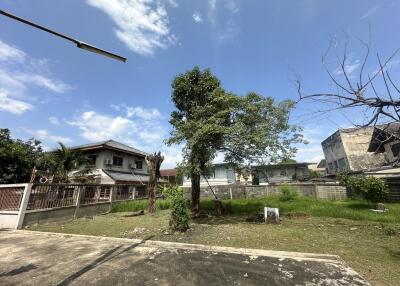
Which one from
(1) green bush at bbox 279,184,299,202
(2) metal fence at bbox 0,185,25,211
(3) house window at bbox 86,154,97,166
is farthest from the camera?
(3) house window at bbox 86,154,97,166

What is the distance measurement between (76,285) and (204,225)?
7.17 meters

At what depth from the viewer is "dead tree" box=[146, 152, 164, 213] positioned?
56.2ft

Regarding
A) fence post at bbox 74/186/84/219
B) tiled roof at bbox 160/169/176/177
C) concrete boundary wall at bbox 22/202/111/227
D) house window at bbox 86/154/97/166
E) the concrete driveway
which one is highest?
tiled roof at bbox 160/169/176/177

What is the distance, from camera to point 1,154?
17750 mm

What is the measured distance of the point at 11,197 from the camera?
1282cm

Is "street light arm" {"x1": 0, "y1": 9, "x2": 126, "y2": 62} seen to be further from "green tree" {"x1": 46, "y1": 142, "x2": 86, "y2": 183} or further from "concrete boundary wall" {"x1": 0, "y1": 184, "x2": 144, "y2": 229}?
"green tree" {"x1": 46, "y1": 142, "x2": 86, "y2": 183}

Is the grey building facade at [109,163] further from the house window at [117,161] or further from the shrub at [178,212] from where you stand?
the shrub at [178,212]

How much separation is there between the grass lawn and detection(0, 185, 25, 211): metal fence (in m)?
1.80

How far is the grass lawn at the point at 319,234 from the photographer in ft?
21.1

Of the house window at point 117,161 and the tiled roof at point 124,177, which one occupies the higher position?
the house window at point 117,161

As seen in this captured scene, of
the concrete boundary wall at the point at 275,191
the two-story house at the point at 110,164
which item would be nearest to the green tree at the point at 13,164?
the two-story house at the point at 110,164

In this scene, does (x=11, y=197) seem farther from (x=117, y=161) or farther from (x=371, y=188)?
(x=371, y=188)

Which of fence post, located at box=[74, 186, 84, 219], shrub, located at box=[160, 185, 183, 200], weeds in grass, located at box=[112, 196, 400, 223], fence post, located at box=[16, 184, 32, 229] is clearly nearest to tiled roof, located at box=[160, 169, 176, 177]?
weeds in grass, located at box=[112, 196, 400, 223]

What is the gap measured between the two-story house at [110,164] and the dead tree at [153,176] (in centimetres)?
838
